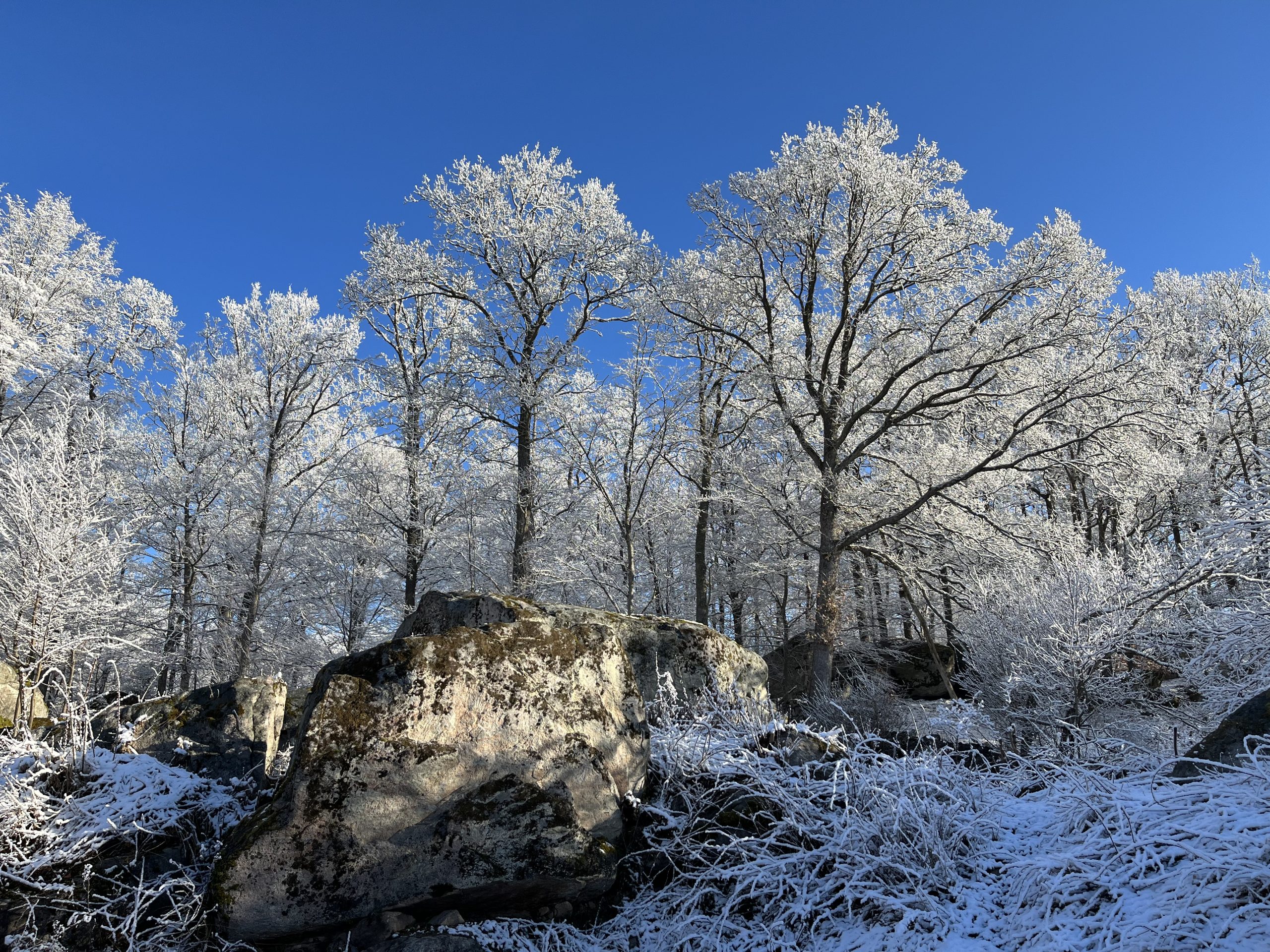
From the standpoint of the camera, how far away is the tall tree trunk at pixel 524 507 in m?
13.4

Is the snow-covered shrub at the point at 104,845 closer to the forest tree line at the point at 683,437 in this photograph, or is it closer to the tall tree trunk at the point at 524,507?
the forest tree line at the point at 683,437

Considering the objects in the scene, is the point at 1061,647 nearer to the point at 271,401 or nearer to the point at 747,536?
the point at 747,536

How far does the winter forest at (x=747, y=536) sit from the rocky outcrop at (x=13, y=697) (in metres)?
0.09

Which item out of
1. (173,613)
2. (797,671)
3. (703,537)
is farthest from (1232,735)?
(173,613)

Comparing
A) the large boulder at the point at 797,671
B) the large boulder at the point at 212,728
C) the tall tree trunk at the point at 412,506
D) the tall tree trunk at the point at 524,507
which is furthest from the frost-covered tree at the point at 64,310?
the large boulder at the point at 797,671

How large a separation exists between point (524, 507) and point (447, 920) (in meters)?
10.4

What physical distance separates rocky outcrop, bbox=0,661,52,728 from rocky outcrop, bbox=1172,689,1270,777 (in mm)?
8789

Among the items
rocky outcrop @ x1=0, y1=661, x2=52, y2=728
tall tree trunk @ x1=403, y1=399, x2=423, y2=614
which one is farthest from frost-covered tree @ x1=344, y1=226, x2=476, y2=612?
rocky outcrop @ x1=0, y1=661, x2=52, y2=728

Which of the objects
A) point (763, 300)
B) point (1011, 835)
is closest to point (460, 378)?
point (763, 300)

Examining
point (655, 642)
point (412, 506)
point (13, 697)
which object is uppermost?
point (412, 506)

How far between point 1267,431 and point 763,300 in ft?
45.9

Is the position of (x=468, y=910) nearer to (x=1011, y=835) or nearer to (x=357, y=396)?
(x=1011, y=835)

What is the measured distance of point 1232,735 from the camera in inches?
144

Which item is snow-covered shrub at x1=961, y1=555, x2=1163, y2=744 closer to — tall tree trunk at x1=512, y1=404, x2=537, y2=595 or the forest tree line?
the forest tree line
